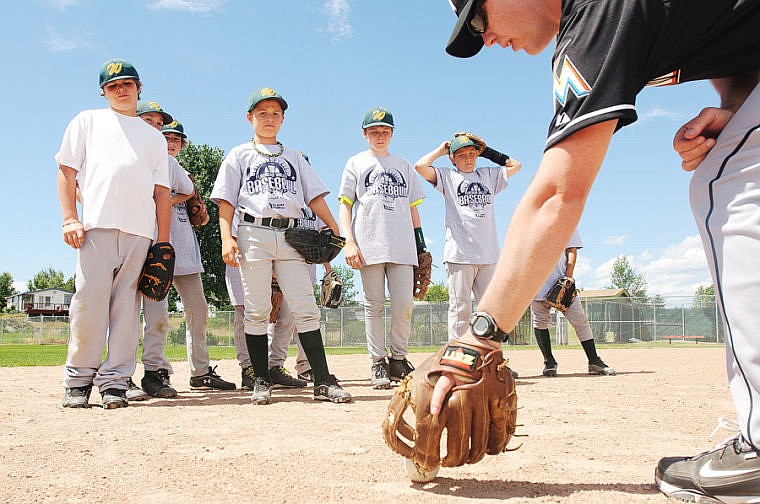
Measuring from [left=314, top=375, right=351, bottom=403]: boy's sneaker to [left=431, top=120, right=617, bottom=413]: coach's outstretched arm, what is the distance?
9.85 ft

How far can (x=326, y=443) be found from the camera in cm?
289

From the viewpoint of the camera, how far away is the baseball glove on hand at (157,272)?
4.72 metres

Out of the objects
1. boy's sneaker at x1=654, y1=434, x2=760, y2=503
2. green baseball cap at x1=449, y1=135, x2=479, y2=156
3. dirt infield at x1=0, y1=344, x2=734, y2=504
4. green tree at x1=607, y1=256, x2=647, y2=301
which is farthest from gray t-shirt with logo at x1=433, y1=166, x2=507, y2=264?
green tree at x1=607, y1=256, x2=647, y2=301

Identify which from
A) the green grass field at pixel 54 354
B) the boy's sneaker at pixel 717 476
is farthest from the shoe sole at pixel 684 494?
the green grass field at pixel 54 354

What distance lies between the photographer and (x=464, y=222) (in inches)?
260

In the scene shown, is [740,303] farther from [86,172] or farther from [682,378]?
[682,378]

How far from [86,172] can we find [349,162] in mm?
2504

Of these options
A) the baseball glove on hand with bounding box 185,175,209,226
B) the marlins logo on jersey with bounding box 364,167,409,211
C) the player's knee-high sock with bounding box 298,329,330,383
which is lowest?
the player's knee-high sock with bounding box 298,329,330,383

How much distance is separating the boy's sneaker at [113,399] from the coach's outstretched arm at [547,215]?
11.7 feet

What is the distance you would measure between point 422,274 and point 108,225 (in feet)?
10.5

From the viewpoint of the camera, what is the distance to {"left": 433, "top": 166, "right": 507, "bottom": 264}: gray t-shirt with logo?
6547 millimetres

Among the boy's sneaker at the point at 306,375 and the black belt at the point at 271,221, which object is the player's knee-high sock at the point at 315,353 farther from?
the boy's sneaker at the point at 306,375

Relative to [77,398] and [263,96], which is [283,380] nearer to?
[77,398]

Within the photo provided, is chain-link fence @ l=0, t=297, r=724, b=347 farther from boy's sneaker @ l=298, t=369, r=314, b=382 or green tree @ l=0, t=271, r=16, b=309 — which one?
green tree @ l=0, t=271, r=16, b=309
